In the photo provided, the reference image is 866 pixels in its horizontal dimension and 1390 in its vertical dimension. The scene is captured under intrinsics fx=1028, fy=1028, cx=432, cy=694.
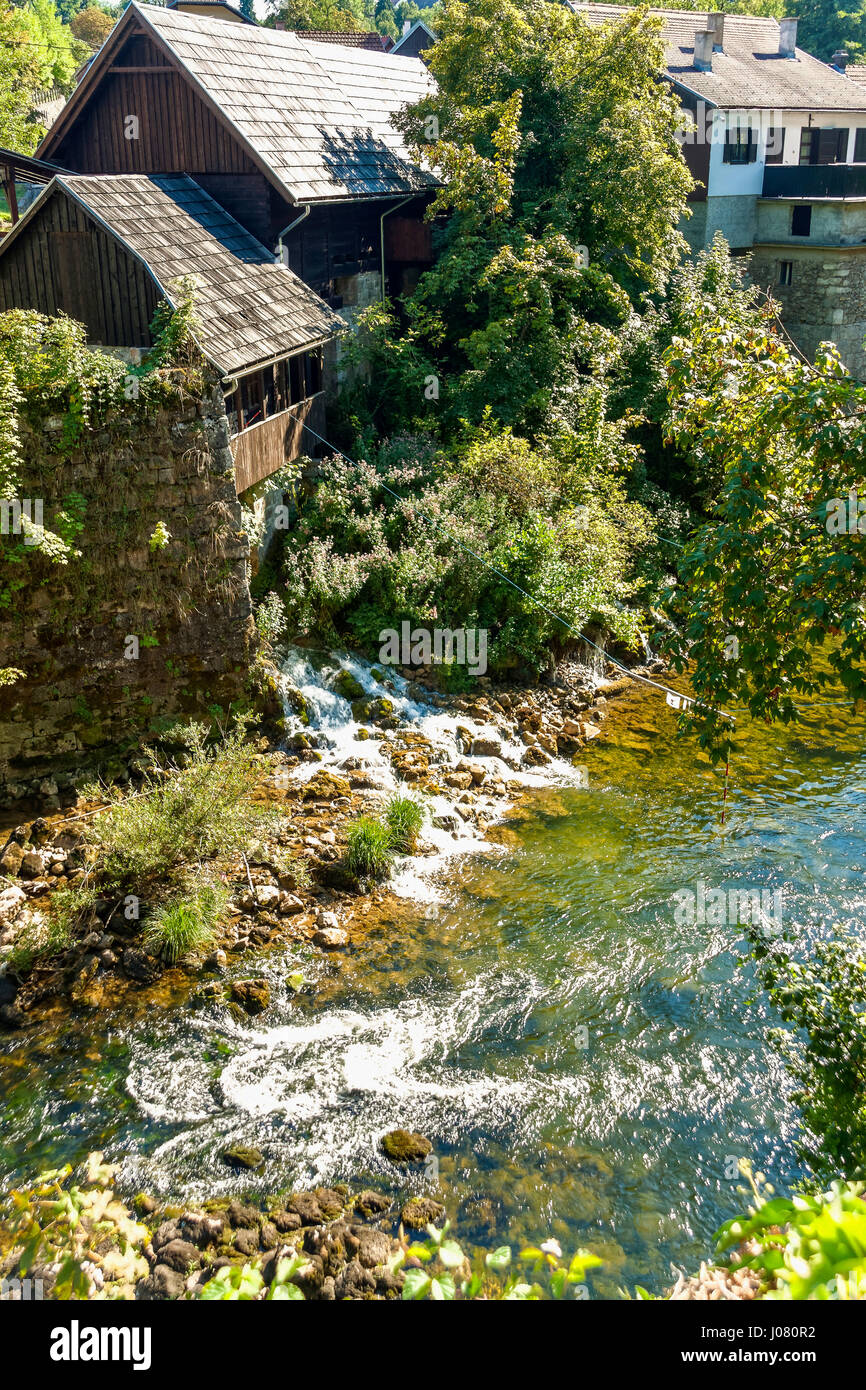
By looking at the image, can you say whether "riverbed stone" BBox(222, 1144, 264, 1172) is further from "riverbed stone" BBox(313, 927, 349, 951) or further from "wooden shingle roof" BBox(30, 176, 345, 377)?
"wooden shingle roof" BBox(30, 176, 345, 377)

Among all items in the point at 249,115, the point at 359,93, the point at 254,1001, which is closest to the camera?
the point at 254,1001

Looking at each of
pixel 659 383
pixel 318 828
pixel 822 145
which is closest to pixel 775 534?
pixel 318 828

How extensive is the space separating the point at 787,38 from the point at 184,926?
115ft

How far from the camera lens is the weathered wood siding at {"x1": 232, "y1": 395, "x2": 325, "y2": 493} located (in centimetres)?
1344

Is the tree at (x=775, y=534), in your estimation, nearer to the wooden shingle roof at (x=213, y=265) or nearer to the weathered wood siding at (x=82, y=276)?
the wooden shingle roof at (x=213, y=265)

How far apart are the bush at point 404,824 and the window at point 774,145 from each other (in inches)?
964

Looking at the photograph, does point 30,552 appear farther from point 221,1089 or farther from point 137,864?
point 221,1089

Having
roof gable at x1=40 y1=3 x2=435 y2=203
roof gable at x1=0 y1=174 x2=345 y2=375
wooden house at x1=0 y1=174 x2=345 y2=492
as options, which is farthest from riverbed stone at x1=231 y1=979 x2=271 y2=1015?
roof gable at x1=40 y1=3 x2=435 y2=203

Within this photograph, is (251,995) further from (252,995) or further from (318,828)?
(318,828)

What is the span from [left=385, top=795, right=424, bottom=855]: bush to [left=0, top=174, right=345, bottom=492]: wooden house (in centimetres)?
464

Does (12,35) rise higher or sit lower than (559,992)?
higher
